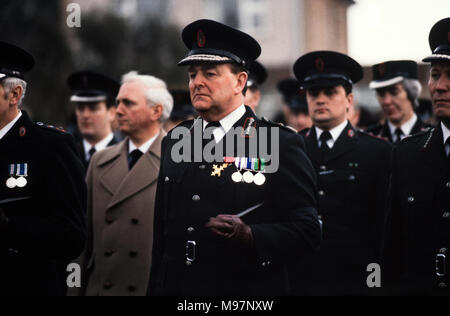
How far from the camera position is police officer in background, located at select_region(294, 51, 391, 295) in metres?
6.04

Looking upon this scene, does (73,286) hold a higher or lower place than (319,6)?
lower

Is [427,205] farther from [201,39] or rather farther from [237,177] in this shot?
[201,39]

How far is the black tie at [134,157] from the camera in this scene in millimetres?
6422

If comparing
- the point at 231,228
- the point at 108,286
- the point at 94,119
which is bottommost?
the point at 108,286

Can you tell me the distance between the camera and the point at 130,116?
6.44m

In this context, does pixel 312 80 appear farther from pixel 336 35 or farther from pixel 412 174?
pixel 336 35

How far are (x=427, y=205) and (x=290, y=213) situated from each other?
1144mm

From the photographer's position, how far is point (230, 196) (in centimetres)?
423

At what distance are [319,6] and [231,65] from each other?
30376mm

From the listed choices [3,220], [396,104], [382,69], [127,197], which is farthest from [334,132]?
[3,220]

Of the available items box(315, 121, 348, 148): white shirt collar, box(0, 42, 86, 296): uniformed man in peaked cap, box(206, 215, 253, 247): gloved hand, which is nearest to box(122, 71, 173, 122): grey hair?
box(315, 121, 348, 148): white shirt collar

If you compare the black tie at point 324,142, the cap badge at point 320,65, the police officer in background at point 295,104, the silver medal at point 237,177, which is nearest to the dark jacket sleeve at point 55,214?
the silver medal at point 237,177
